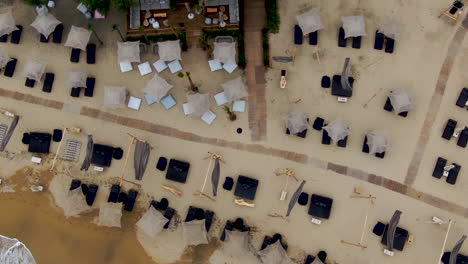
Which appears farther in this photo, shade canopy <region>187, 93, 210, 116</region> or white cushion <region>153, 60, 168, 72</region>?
white cushion <region>153, 60, 168, 72</region>

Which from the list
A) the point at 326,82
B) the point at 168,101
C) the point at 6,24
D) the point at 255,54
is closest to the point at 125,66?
the point at 168,101

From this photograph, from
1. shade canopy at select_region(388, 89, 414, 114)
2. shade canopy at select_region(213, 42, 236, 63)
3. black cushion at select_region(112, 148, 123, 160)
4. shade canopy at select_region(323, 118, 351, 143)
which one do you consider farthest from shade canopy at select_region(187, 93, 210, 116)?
shade canopy at select_region(388, 89, 414, 114)

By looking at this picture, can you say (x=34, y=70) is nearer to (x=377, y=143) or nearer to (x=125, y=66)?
Result: (x=125, y=66)

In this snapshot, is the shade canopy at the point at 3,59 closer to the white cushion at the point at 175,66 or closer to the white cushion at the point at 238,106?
the white cushion at the point at 175,66

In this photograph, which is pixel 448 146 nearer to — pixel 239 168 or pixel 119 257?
pixel 239 168

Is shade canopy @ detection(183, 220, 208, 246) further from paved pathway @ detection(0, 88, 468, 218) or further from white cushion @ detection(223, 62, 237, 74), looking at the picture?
white cushion @ detection(223, 62, 237, 74)

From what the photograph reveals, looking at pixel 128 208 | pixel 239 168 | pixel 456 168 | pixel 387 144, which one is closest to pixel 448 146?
pixel 456 168

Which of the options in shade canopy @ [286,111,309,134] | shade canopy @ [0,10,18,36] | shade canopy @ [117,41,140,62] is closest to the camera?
shade canopy @ [286,111,309,134]
